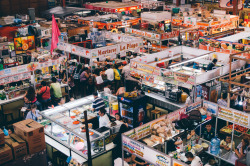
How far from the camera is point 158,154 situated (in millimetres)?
5934

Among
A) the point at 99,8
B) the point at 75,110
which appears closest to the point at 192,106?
the point at 75,110

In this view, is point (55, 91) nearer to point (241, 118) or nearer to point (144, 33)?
point (241, 118)

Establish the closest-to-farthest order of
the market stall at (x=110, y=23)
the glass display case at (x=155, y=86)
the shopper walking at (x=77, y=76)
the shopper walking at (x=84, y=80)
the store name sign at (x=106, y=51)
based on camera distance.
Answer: the glass display case at (x=155, y=86) → the shopper walking at (x=84, y=80) → the shopper walking at (x=77, y=76) → the store name sign at (x=106, y=51) → the market stall at (x=110, y=23)

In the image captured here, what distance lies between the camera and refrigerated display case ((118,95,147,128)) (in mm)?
8930

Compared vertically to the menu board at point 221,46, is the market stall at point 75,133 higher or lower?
lower

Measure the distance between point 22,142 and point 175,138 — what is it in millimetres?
3600

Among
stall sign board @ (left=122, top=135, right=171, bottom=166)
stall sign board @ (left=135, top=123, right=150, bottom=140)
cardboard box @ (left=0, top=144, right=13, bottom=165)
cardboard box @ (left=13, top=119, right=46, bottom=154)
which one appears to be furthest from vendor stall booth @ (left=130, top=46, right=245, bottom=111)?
cardboard box @ (left=0, top=144, right=13, bottom=165)

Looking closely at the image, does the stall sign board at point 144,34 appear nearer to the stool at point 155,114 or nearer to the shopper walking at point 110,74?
the shopper walking at point 110,74

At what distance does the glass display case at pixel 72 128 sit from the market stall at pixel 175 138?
776 mm

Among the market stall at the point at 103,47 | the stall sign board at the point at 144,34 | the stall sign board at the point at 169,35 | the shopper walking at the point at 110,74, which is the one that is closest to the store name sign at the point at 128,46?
the market stall at the point at 103,47

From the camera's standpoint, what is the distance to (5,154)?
608 centimetres

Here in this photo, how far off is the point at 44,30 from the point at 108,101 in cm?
958

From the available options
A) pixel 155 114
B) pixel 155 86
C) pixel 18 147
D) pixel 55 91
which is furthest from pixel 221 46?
pixel 18 147

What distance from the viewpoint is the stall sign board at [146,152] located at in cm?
586
